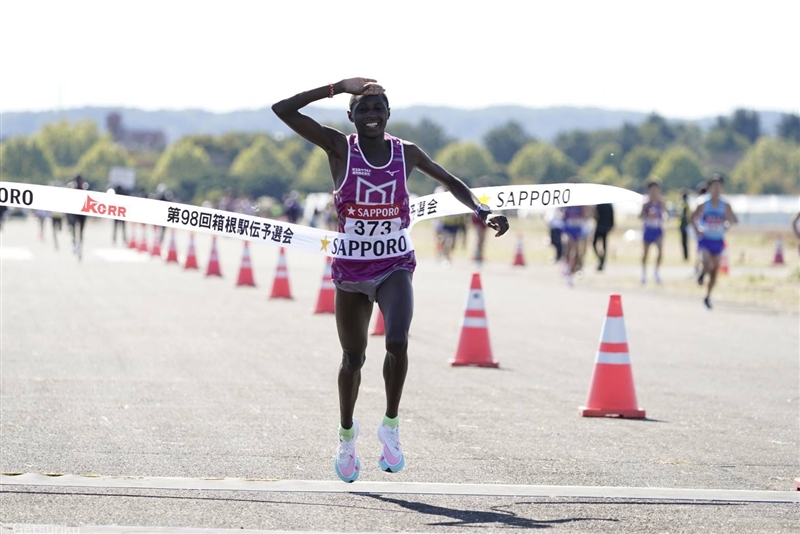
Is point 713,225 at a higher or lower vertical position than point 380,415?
higher

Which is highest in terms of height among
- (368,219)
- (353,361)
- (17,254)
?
(368,219)

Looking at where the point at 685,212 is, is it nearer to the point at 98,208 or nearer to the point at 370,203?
the point at 98,208

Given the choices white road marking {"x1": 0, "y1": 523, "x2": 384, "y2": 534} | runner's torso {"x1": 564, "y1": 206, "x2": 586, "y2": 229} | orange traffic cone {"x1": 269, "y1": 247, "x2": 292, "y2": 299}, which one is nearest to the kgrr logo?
white road marking {"x1": 0, "y1": 523, "x2": 384, "y2": 534}

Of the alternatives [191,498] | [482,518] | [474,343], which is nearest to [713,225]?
[474,343]

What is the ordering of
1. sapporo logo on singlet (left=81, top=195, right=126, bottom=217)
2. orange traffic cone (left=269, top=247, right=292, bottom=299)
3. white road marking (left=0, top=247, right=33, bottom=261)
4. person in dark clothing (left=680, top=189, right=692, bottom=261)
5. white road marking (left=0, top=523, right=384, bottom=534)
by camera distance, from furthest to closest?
person in dark clothing (left=680, top=189, right=692, bottom=261) → white road marking (left=0, top=247, right=33, bottom=261) → orange traffic cone (left=269, top=247, right=292, bottom=299) → sapporo logo on singlet (left=81, top=195, right=126, bottom=217) → white road marking (left=0, top=523, right=384, bottom=534)

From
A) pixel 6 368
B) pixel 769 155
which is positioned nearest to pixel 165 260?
pixel 6 368

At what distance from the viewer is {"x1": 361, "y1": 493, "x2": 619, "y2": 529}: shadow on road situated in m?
6.22

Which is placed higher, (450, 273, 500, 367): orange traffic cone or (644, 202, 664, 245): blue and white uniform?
(644, 202, 664, 245): blue and white uniform

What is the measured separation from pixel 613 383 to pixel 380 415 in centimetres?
174

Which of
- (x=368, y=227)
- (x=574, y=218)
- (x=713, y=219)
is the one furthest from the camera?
(x=574, y=218)

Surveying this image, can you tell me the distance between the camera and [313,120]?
7148 millimetres

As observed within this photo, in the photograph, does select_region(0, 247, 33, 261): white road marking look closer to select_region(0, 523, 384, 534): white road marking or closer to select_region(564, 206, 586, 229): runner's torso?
select_region(564, 206, 586, 229): runner's torso

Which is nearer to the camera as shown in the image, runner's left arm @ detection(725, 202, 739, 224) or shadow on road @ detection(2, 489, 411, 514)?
shadow on road @ detection(2, 489, 411, 514)

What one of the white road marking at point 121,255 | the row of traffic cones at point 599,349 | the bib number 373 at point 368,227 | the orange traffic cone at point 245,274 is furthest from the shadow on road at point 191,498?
the white road marking at point 121,255
